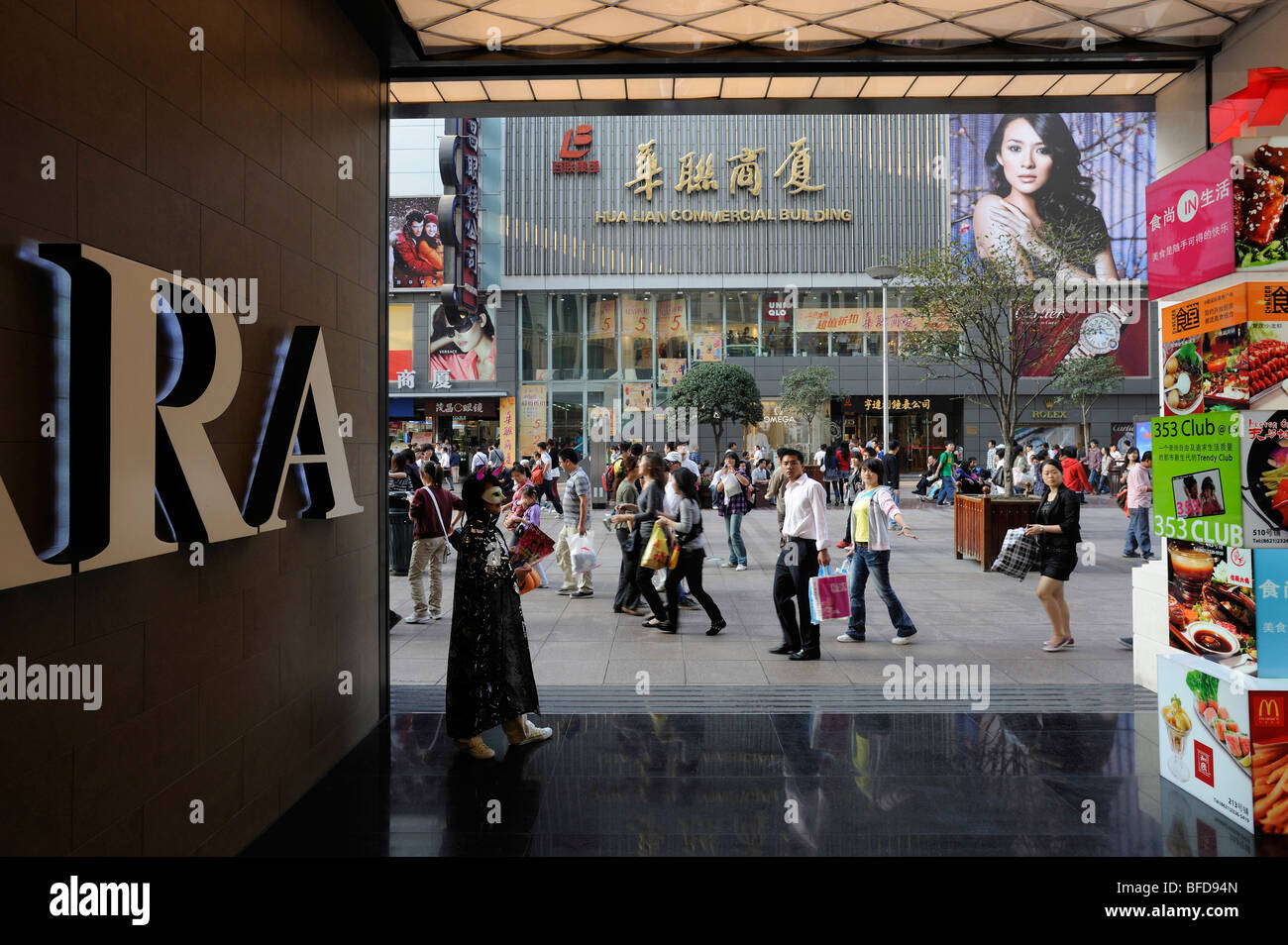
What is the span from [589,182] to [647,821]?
3904 centimetres

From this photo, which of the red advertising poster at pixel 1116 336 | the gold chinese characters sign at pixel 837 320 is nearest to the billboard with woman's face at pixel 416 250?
the gold chinese characters sign at pixel 837 320

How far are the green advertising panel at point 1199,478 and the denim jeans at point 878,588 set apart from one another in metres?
3.45

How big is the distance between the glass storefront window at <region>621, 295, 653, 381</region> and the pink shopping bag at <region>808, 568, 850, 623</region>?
34054 mm

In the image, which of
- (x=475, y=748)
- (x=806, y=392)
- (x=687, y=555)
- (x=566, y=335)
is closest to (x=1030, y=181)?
(x=806, y=392)

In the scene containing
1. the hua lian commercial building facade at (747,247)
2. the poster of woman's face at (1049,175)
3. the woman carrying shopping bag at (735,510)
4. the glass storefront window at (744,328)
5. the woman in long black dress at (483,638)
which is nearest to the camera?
the woman in long black dress at (483,638)

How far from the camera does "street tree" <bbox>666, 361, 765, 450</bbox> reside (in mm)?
31031

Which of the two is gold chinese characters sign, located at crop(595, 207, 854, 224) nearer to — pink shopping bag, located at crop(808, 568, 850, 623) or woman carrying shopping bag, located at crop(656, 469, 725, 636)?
woman carrying shopping bag, located at crop(656, 469, 725, 636)

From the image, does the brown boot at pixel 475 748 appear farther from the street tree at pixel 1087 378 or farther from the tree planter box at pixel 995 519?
the street tree at pixel 1087 378

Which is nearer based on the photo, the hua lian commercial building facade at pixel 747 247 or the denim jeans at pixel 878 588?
the denim jeans at pixel 878 588

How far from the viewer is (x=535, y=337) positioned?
4088 centimetres

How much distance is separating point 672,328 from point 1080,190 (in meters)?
20.9

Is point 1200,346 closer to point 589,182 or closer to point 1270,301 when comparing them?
point 1270,301

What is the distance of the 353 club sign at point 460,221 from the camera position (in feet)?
89.0

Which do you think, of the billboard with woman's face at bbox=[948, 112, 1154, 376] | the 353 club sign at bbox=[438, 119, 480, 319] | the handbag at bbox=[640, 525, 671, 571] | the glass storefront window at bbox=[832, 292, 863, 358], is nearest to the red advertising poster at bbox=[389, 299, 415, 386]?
the 353 club sign at bbox=[438, 119, 480, 319]
